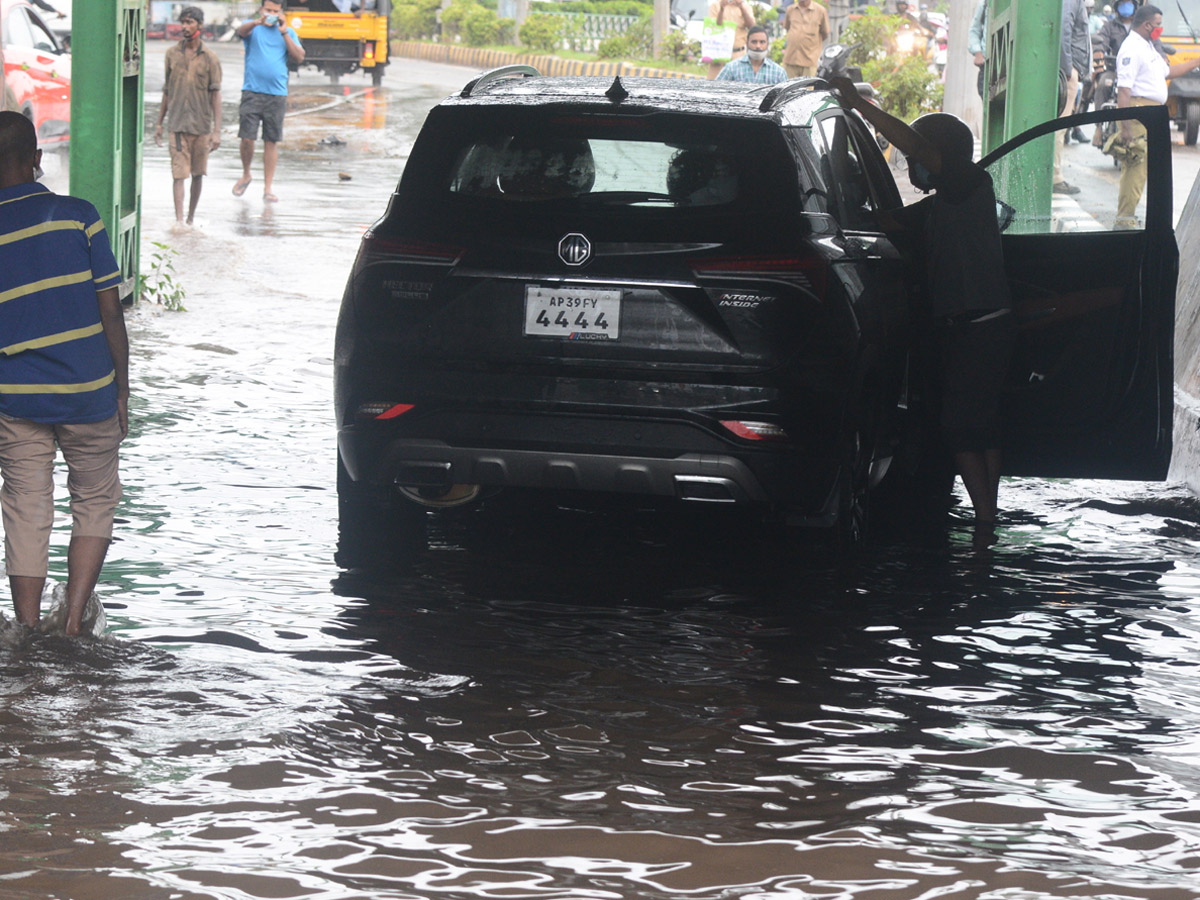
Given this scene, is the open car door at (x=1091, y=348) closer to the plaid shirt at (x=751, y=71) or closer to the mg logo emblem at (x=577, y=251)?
the mg logo emblem at (x=577, y=251)

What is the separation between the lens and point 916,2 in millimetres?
51938

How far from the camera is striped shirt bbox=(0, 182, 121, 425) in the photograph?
199 inches

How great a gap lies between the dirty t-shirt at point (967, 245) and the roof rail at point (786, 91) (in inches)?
23.9

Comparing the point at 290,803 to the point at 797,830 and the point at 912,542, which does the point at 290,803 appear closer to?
the point at 797,830

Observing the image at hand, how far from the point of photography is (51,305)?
16.7 feet

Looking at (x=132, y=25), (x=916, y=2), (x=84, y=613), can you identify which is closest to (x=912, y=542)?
(x=84, y=613)

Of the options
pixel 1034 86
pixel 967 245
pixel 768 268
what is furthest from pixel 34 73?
pixel 768 268

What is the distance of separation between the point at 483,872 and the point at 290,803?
575 mm

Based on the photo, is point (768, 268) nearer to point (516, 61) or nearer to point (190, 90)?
point (190, 90)

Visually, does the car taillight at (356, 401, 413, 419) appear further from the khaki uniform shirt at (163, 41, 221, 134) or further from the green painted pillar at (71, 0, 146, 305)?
the khaki uniform shirt at (163, 41, 221, 134)

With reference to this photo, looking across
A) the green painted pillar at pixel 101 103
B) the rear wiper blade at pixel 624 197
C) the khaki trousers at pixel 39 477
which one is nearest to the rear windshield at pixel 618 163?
the rear wiper blade at pixel 624 197

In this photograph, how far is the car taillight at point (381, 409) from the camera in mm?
5805

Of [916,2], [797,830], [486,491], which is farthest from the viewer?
[916,2]

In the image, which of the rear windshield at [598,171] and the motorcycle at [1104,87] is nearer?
the rear windshield at [598,171]
